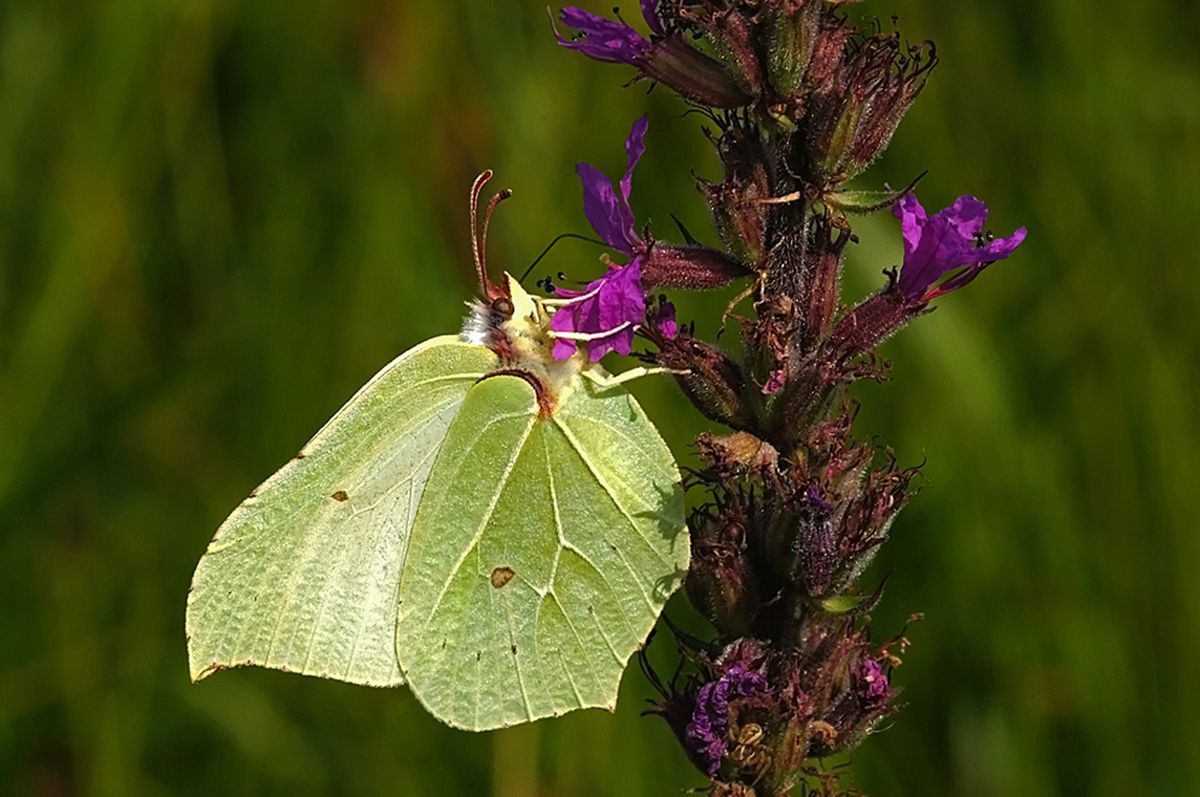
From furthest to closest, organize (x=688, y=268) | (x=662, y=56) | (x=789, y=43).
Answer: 1. (x=688, y=268)
2. (x=662, y=56)
3. (x=789, y=43)

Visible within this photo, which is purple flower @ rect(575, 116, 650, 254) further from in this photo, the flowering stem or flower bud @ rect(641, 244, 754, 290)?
the flowering stem

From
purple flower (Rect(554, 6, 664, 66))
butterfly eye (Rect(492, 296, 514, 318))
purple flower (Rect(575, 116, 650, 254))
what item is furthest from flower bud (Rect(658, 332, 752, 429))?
purple flower (Rect(554, 6, 664, 66))

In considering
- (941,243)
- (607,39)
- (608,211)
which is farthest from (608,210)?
(941,243)

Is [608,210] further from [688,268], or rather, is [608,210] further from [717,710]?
[717,710]

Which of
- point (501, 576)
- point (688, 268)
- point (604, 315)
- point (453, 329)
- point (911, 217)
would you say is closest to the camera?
point (911, 217)

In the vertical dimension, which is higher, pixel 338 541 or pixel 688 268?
pixel 688 268

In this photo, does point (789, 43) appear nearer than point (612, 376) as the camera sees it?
Yes
